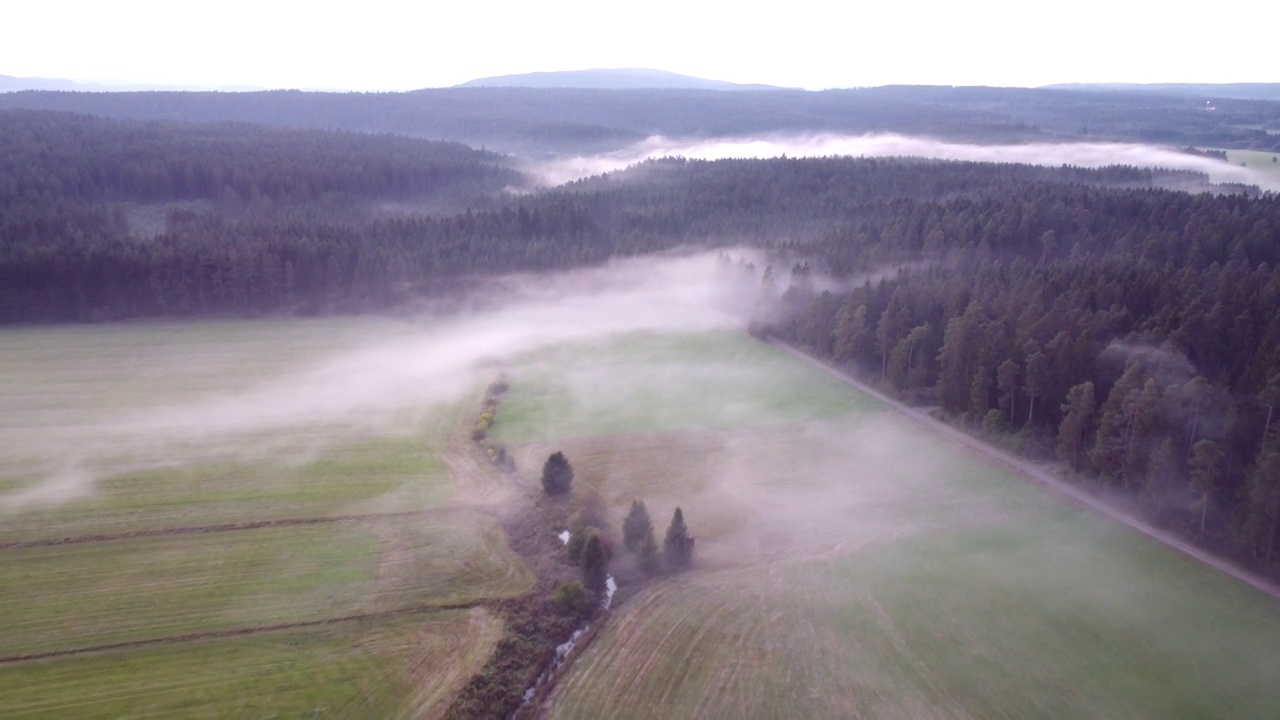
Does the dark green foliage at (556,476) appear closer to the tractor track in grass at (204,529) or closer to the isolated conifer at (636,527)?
the tractor track in grass at (204,529)

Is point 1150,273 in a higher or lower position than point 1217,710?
higher

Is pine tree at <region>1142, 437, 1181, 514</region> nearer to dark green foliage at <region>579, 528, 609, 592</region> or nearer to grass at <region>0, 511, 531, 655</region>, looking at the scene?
dark green foliage at <region>579, 528, 609, 592</region>

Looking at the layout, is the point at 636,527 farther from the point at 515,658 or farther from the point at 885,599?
the point at 885,599

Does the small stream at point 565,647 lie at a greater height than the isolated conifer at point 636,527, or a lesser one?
lesser

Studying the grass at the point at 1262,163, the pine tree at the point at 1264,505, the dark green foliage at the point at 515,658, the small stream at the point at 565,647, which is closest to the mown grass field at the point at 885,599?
the small stream at the point at 565,647

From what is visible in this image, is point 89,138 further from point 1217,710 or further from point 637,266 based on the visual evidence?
point 1217,710

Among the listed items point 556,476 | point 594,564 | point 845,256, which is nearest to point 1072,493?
point 594,564

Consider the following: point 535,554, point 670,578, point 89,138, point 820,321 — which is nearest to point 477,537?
point 535,554
